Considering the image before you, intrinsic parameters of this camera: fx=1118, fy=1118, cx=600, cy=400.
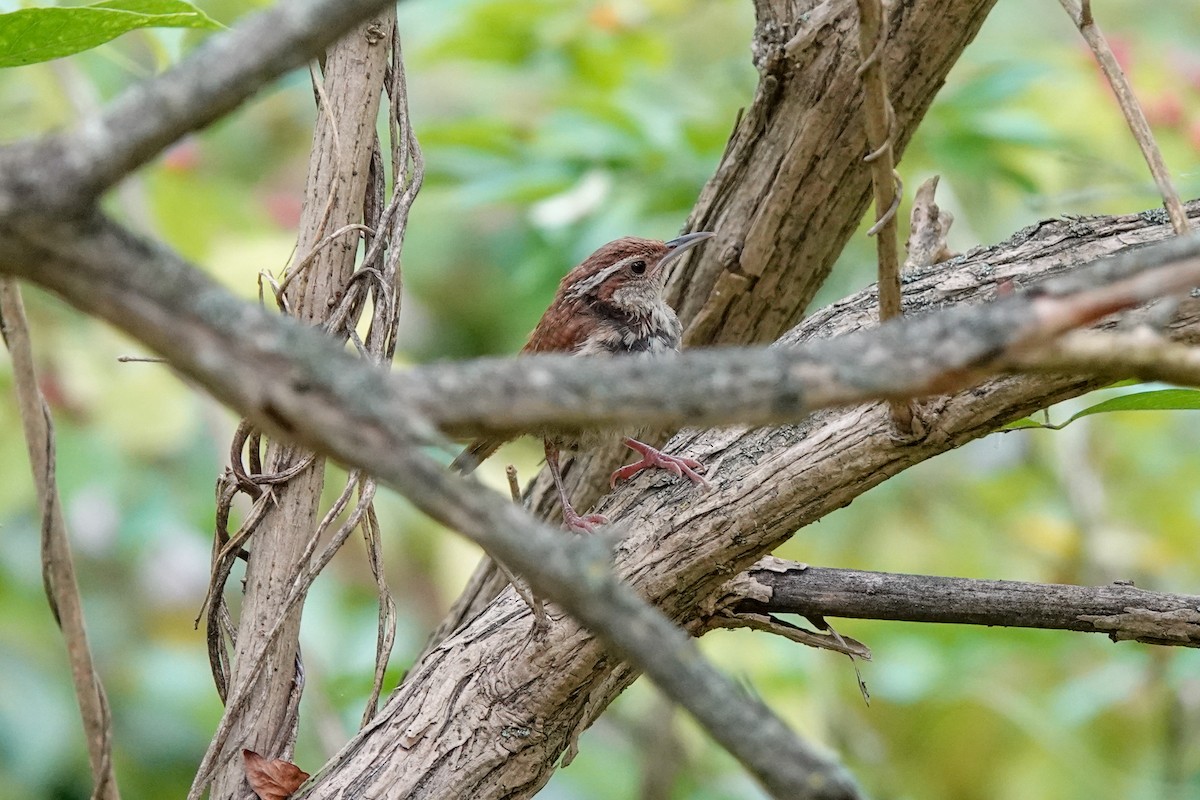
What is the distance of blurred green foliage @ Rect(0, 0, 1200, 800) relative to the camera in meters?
3.69

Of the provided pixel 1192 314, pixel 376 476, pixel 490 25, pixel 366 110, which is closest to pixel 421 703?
pixel 366 110

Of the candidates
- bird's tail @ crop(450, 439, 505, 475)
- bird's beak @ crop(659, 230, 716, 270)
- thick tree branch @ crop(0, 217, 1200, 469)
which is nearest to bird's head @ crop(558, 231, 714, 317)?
bird's beak @ crop(659, 230, 716, 270)

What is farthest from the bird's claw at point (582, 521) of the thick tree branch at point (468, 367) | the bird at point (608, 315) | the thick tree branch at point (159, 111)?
the thick tree branch at point (159, 111)

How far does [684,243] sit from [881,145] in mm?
1462

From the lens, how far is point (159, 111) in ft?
2.90

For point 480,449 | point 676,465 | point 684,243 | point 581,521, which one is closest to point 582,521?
point 581,521

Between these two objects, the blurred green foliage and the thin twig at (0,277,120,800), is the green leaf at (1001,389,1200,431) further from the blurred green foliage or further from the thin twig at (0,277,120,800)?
the thin twig at (0,277,120,800)

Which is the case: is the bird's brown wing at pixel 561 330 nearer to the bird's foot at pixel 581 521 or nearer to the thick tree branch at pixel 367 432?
the bird's foot at pixel 581 521

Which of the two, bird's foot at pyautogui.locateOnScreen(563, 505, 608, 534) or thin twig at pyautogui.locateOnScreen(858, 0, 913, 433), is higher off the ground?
bird's foot at pyautogui.locateOnScreen(563, 505, 608, 534)

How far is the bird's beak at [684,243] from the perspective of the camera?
294 centimetres

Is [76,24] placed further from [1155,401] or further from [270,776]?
[1155,401]

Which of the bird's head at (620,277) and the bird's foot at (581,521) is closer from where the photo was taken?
the bird's foot at (581,521)

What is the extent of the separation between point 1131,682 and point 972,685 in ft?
2.23

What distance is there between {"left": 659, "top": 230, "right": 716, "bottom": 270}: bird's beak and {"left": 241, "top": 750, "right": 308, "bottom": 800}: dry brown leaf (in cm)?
163
